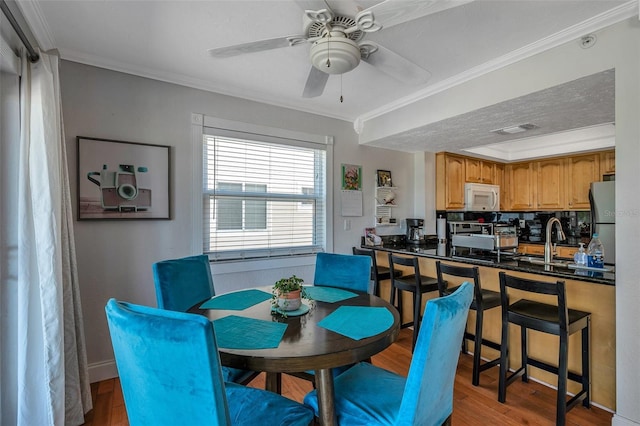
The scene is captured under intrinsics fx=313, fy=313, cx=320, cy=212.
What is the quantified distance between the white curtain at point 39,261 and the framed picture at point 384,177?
3.06 meters

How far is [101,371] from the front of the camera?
2.38m

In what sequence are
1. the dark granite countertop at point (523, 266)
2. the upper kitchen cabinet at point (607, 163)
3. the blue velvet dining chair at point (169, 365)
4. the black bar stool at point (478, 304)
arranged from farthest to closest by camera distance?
1. the upper kitchen cabinet at point (607, 163)
2. the black bar stool at point (478, 304)
3. the dark granite countertop at point (523, 266)
4. the blue velvet dining chair at point (169, 365)

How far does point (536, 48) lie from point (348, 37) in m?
1.46

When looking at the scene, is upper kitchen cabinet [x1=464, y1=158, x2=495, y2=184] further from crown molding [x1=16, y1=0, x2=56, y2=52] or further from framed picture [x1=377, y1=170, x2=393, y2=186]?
crown molding [x1=16, y1=0, x2=56, y2=52]

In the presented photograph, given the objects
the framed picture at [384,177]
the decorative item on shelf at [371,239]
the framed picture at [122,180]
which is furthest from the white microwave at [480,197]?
the framed picture at [122,180]

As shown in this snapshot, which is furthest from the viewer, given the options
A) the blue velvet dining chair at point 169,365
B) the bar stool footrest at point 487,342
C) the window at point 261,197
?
the window at point 261,197

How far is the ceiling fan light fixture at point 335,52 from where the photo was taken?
148cm

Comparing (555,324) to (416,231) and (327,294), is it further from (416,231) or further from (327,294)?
(416,231)

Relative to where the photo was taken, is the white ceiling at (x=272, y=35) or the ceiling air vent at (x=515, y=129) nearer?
the white ceiling at (x=272, y=35)

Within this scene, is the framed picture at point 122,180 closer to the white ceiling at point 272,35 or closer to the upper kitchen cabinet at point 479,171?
the white ceiling at point 272,35

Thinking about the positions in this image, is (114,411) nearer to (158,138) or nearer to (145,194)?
(145,194)

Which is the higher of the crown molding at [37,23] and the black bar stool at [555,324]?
the crown molding at [37,23]

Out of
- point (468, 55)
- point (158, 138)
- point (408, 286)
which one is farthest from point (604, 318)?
point (158, 138)

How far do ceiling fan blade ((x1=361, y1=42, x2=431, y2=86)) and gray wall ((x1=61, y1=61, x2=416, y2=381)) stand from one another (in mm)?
1601
